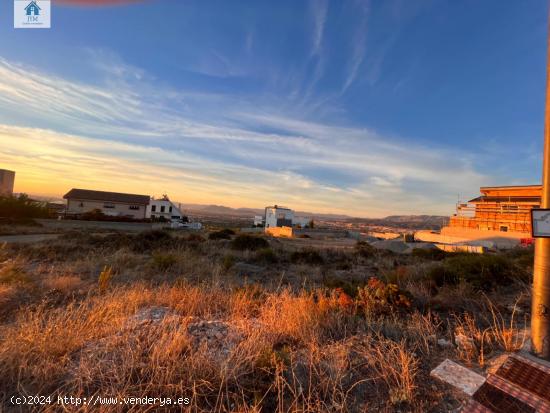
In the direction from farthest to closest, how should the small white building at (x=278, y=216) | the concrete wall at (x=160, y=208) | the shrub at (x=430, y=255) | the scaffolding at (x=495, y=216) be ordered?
the small white building at (x=278, y=216) → the concrete wall at (x=160, y=208) → the scaffolding at (x=495, y=216) → the shrub at (x=430, y=255)

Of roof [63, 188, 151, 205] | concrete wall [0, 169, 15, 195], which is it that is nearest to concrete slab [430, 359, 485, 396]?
roof [63, 188, 151, 205]

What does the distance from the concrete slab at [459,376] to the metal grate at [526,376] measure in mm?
242

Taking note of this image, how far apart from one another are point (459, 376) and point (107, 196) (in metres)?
55.5

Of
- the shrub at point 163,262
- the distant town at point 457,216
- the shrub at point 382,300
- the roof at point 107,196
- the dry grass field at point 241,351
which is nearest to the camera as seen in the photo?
the dry grass field at point 241,351

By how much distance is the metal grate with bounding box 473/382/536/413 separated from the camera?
7.59ft

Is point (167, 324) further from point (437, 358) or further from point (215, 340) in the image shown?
point (437, 358)

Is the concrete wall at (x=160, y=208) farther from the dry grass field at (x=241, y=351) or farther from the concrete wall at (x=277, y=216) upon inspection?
the dry grass field at (x=241, y=351)

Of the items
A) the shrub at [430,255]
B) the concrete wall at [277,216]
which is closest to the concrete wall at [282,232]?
the concrete wall at [277,216]

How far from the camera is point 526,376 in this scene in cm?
270

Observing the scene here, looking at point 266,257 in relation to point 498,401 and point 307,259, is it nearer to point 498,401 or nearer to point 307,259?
point 307,259

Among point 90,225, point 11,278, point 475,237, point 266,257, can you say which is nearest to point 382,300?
point 11,278

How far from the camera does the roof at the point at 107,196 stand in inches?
1805

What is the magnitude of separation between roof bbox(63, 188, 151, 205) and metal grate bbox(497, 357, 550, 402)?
5421cm

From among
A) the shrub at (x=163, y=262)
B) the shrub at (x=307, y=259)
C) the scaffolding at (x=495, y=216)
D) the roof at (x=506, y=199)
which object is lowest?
the shrub at (x=307, y=259)
